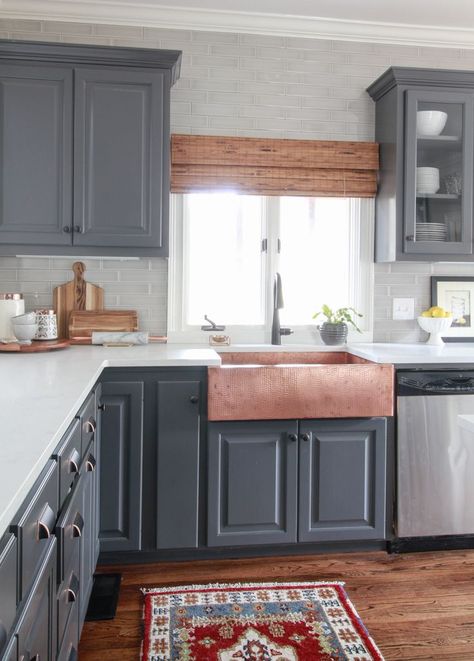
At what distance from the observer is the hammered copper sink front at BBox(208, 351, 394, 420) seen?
8.15ft

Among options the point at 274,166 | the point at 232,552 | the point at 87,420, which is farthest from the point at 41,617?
the point at 274,166

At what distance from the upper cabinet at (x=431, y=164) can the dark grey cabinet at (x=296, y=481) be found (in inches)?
40.5

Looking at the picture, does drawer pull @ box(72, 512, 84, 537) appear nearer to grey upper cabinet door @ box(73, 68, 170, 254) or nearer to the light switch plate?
grey upper cabinet door @ box(73, 68, 170, 254)

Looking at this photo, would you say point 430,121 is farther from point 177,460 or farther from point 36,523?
point 36,523

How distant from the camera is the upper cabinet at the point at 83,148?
8.96 feet

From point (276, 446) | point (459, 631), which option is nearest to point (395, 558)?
point (459, 631)

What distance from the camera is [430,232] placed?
304cm

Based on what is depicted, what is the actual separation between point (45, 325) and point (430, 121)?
7.18ft

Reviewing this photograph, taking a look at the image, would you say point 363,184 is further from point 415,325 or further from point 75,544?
point 75,544

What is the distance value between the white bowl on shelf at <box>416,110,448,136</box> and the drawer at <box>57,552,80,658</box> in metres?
2.58

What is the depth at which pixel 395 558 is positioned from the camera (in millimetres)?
2660

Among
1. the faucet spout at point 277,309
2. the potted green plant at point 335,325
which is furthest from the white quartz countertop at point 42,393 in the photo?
the potted green plant at point 335,325

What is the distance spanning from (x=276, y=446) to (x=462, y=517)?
3.10ft

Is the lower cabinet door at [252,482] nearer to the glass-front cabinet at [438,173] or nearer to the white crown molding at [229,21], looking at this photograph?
the glass-front cabinet at [438,173]
